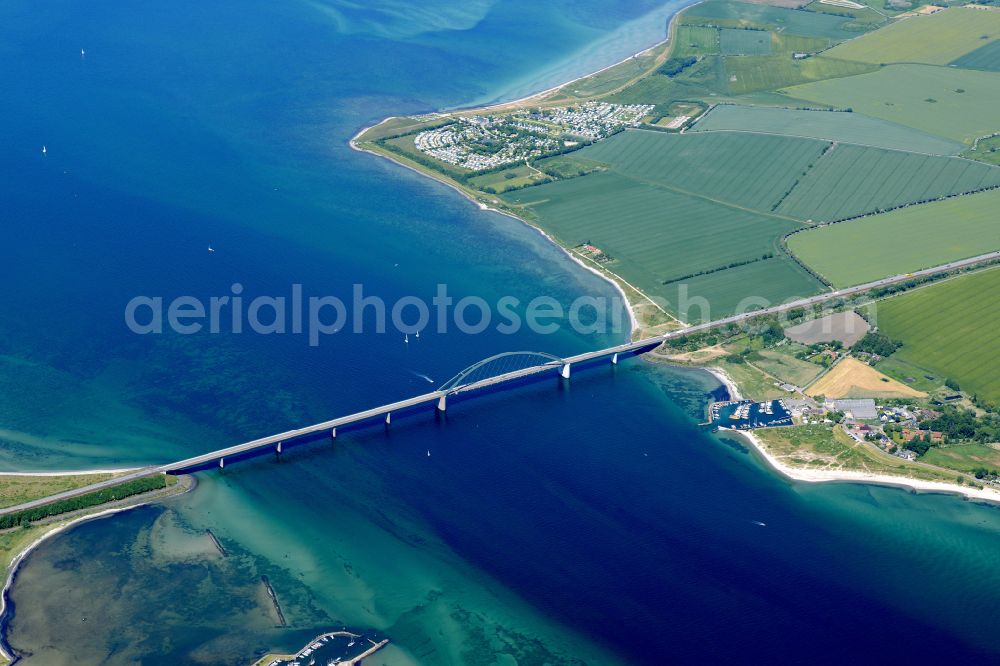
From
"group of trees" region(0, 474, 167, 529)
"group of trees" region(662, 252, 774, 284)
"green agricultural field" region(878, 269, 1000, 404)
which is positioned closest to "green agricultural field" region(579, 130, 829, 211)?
"group of trees" region(662, 252, 774, 284)

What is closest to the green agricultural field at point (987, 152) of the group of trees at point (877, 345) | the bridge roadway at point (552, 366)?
the bridge roadway at point (552, 366)

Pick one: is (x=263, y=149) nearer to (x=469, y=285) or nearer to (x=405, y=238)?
(x=405, y=238)

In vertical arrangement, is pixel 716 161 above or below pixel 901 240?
above

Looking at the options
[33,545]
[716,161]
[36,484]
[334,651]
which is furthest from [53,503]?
[716,161]

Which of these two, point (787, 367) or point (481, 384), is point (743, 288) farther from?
point (481, 384)

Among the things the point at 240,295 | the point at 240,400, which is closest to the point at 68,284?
the point at 240,295

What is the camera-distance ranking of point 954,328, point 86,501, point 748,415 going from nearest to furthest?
point 86,501
point 748,415
point 954,328

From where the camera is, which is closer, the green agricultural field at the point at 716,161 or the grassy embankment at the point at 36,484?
the grassy embankment at the point at 36,484

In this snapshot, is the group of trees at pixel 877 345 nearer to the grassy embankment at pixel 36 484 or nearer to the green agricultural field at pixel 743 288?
the green agricultural field at pixel 743 288
